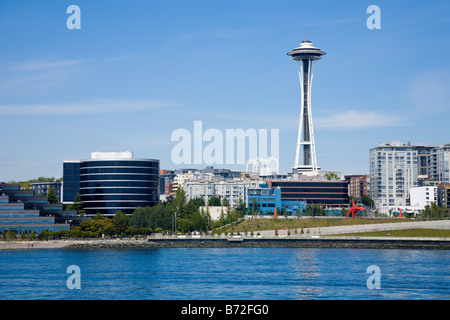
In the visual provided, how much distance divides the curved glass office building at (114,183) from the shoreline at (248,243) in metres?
30.5

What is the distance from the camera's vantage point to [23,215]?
147125mm

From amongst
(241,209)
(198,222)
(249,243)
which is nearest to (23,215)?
(198,222)

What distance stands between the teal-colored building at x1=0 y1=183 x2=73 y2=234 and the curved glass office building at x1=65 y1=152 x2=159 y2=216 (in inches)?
708

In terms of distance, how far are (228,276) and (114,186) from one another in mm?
103033

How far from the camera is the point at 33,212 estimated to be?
486 ft

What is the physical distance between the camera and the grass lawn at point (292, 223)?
160 metres

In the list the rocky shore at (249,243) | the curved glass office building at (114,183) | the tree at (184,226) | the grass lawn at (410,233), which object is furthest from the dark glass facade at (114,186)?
the grass lawn at (410,233)

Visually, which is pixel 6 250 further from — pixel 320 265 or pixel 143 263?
pixel 320 265

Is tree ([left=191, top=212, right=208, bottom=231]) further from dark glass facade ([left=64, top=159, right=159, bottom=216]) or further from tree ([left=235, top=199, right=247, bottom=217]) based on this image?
tree ([left=235, top=199, right=247, bottom=217])

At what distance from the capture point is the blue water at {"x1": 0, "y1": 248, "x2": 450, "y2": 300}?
60.6 m

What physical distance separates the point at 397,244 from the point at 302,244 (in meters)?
20.4

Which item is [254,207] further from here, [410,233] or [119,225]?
[410,233]
